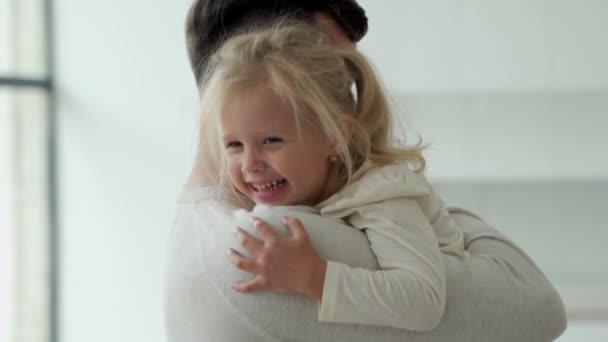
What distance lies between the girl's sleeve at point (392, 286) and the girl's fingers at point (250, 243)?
90 millimetres

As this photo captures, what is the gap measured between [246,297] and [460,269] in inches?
11.1

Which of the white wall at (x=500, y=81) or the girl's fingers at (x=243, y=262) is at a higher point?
the girl's fingers at (x=243, y=262)

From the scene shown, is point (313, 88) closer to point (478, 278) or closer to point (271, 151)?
point (271, 151)

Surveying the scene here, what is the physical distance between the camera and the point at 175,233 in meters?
1.30

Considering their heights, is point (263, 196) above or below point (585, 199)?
above

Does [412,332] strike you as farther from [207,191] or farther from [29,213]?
[29,213]

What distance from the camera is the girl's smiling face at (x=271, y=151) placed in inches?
48.9

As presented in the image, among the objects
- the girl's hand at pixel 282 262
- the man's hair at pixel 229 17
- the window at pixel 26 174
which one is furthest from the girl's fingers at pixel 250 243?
the window at pixel 26 174

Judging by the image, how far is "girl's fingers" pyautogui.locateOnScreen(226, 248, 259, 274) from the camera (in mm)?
1152

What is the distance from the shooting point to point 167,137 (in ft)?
15.0

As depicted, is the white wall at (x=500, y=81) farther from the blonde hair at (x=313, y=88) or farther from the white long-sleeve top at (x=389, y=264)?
the white long-sleeve top at (x=389, y=264)

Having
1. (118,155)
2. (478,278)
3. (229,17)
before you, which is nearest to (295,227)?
(478,278)

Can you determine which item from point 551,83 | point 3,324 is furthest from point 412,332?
point 3,324

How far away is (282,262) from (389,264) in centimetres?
13
